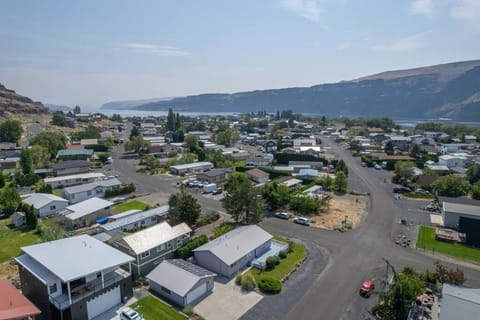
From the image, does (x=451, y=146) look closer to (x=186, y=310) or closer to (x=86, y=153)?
(x=186, y=310)

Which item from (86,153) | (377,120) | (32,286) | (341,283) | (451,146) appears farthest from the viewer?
(377,120)

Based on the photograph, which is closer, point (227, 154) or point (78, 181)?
point (78, 181)

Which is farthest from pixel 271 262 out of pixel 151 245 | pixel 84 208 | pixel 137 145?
pixel 137 145

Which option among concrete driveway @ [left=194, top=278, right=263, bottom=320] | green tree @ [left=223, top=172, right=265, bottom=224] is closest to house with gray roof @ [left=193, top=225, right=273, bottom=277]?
concrete driveway @ [left=194, top=278, right=263, bottom=320]

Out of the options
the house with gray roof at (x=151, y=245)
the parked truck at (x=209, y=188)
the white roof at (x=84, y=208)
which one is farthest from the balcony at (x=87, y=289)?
the parked truck at (x=209, y=188)

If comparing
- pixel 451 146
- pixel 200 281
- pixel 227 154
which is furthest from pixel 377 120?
pixel 200 281
